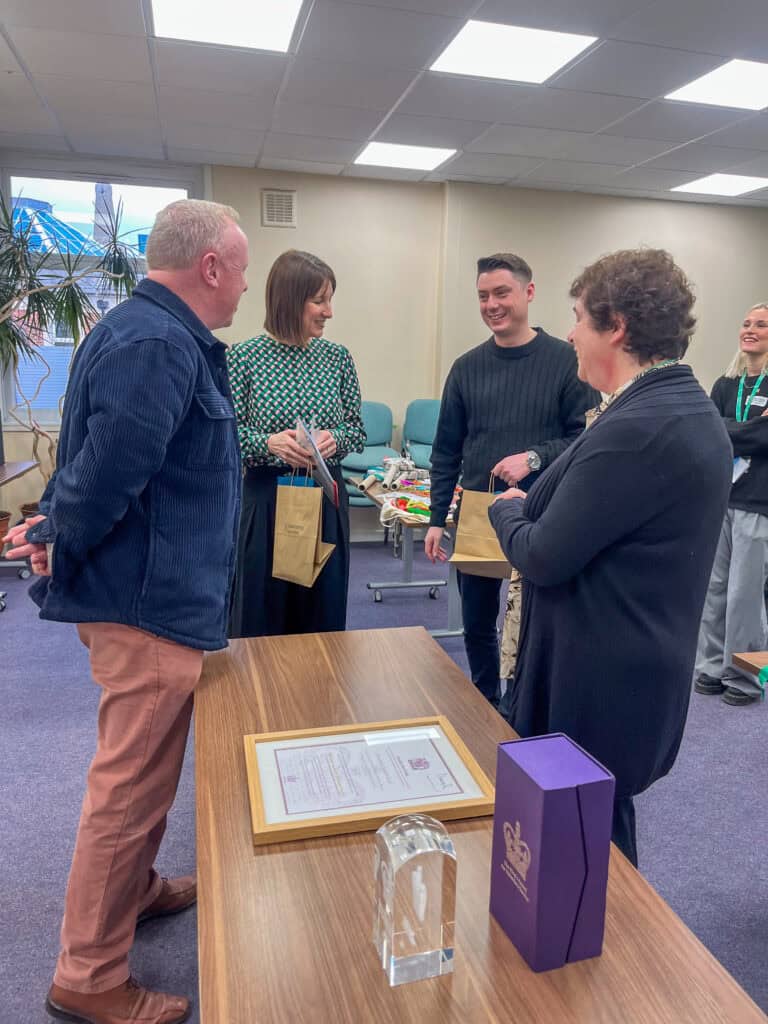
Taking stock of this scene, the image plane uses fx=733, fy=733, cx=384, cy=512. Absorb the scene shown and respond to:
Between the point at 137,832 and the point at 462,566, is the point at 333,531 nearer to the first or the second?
the point at 462,566

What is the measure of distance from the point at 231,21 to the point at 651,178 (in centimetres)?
343

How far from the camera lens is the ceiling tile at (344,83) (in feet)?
11.4

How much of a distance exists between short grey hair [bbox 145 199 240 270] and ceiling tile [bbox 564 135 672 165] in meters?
3.88

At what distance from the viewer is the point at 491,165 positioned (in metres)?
5.06

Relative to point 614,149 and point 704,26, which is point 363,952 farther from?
point 614,149

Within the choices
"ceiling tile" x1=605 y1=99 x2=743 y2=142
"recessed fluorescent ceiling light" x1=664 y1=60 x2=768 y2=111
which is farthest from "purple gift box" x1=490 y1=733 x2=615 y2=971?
"ceiling tile" x1=605 y1=99 x2=743 y2=142

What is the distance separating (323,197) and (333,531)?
4126 millimetres

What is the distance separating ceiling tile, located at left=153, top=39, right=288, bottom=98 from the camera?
131 inches

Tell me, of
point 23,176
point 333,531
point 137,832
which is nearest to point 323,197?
point 23,176

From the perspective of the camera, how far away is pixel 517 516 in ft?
4.46

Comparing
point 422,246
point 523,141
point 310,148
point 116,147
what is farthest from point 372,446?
point 116,147

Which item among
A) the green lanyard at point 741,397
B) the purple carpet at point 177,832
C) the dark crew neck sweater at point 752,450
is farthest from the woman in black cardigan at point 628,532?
the green lanyard at point 741,397

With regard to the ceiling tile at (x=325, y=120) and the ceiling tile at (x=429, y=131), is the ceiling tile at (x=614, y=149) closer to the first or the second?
the ceiling tile at (x=429, y=131)

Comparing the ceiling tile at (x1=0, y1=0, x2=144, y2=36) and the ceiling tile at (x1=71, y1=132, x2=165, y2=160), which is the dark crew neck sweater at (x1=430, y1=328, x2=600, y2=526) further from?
the ceiling tile at (x1=71, y1=132, x2=165, y2=160)
